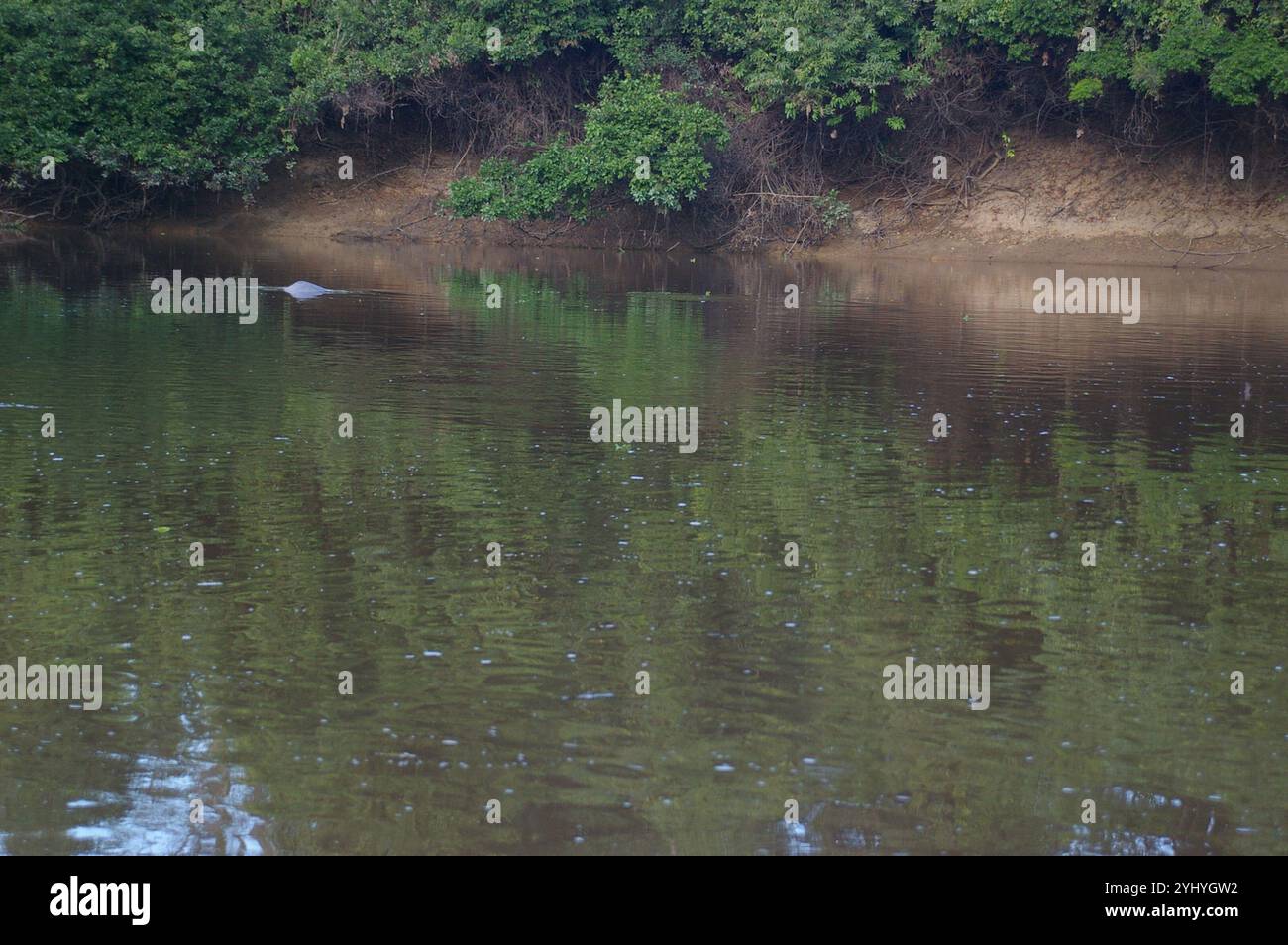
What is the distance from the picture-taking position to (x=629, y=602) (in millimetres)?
9484

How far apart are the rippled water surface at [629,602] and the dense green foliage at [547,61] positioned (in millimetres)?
21467

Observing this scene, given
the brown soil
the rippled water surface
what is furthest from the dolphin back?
the brown soil

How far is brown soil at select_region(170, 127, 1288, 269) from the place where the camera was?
39.8m

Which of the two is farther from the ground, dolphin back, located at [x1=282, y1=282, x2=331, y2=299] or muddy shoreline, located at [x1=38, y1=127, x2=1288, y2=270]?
muddy shoreline, located at [x1=38, y1=127, x2=1288, y2=270]

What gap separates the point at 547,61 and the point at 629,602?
3811 cm

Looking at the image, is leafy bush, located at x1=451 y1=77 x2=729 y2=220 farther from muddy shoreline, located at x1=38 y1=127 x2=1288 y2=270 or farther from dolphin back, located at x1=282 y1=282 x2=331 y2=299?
dolphin back, located at x1=282 y1=282 x2=331 y2=299

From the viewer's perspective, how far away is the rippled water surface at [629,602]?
6.72 metres

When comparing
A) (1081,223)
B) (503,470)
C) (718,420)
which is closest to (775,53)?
(1081,223)

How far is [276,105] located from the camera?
4362 centimetres

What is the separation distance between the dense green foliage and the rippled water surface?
2147 cm

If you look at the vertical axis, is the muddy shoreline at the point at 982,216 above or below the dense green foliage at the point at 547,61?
below

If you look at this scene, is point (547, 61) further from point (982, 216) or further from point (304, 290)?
point (304, 290)

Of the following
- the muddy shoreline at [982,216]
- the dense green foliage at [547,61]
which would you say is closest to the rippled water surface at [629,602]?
the muddy shoreline at [982,216]

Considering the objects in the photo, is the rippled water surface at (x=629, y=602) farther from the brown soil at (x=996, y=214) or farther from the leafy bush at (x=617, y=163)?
the brown soil at (x=996, y=214)
